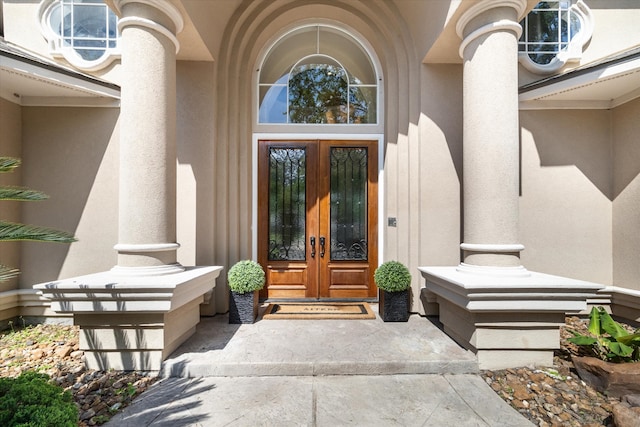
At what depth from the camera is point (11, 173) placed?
453 cm

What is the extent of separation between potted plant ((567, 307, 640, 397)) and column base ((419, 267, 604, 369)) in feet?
0.99

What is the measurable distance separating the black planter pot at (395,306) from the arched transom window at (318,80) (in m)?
3.00

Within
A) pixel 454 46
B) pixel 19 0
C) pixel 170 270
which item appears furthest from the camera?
pixel 19 0

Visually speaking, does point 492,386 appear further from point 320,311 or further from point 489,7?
point 489,7

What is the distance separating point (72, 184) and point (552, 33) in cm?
812

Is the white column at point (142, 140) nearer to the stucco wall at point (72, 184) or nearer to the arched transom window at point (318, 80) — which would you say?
the stucco wall at point (72, 184)

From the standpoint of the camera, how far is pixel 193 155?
475 cm

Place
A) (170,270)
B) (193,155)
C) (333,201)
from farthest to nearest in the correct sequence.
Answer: (333,201) < (193,155) < (170,270)

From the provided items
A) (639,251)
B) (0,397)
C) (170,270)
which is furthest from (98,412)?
(639,251)

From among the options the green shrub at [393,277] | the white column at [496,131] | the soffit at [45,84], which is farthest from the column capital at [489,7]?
the soffit at [45,84]

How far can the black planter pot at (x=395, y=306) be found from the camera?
175 inches

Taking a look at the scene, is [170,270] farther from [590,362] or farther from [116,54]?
[590,362]

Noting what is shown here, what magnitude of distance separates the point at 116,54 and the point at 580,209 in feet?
25.4

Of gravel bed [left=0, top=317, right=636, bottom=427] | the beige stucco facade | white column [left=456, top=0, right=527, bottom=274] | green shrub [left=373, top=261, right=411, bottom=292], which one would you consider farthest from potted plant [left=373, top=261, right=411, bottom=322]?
gravel bed [left=0, top=317, right=636, bottom=427]
